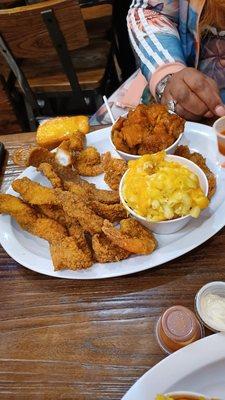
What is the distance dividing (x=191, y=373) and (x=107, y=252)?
45cm

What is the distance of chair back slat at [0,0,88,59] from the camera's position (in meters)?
2.19

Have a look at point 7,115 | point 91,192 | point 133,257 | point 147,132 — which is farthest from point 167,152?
point 7,115

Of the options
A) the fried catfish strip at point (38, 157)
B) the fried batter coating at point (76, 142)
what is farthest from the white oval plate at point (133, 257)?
the fried batter coating at point (76, 142)

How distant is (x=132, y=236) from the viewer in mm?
1290

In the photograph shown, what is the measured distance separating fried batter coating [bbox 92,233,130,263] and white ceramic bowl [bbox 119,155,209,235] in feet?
0.40

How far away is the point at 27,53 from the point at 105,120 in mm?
831

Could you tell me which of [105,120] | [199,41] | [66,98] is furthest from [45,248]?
[66,98]

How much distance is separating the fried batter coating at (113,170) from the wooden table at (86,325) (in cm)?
44

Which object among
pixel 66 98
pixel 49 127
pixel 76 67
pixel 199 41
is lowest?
pixel 66 98

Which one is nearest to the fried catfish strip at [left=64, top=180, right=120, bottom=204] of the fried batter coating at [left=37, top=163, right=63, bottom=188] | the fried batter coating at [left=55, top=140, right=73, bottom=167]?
the fried batter coating at [left=37, top=163, right=63, bottom=188]

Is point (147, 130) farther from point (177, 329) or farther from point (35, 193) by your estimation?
point (177, 329)

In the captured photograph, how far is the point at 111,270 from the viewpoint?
126cm

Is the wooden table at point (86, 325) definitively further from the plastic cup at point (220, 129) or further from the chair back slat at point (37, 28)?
the chair back slat at point (37, 28)

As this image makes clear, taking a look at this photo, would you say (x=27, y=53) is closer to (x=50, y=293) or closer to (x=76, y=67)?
(x=76, y=67)
